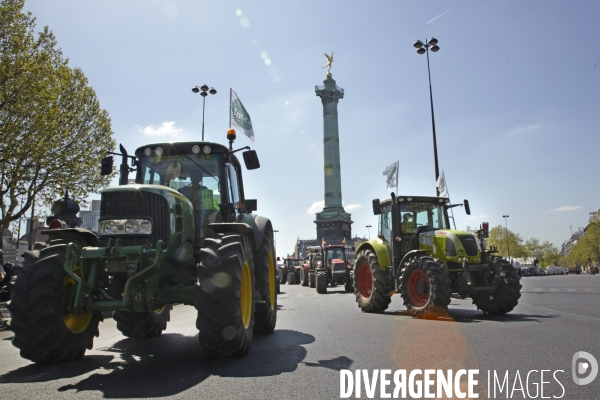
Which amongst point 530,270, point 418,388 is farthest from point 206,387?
point 530,270

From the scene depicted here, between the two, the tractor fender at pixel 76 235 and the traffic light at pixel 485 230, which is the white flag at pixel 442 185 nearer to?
the traffic light at pixel 485 230

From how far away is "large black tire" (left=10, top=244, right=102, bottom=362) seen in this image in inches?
185

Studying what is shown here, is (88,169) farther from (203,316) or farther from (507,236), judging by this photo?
(507,236)

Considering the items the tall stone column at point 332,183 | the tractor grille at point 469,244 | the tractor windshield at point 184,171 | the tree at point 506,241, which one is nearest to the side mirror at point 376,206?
the tractor grille at point 469,244

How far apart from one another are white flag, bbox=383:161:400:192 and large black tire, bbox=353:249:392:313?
714 centimetres

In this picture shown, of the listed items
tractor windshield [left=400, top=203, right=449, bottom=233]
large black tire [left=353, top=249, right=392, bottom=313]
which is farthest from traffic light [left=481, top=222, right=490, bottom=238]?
large black tire [left=353, top=249, right=392, bottom=313]

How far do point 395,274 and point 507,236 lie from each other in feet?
324

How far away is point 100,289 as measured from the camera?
515 cm

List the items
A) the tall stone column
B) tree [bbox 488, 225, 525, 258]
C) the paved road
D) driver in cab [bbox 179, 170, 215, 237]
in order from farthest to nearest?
tree [bbox 488, 225, 525, 258]
the tall stone column
driver in cab [bbox 179, 170, 215, 237]
the paved road

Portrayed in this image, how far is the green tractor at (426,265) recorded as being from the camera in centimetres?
927

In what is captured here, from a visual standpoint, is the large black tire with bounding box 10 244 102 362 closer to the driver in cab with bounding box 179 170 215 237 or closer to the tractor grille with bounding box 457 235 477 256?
the driver in cab with bounding box 179 170 215 237

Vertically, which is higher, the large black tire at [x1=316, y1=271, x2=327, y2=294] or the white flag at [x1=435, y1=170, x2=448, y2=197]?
the white flag at [x1=435, y1=170, x2=448, y2=197]

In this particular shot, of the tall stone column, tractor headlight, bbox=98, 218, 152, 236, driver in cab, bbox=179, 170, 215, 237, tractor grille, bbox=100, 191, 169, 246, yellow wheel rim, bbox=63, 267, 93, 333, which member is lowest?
yellow wheel rim, bbox=63, 267, 93, 333

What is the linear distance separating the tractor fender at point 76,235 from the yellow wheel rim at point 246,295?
1709 mm
